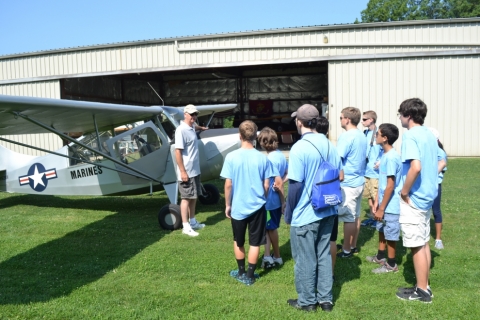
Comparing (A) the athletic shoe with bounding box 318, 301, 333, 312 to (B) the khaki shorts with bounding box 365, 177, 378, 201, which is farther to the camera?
(B) the khaki shorts with bounding box 365, 177, 378, 201

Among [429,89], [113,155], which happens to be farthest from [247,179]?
[429,89]

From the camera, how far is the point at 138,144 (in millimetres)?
8359

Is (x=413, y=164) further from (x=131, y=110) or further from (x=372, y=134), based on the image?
(x=131, y=110)

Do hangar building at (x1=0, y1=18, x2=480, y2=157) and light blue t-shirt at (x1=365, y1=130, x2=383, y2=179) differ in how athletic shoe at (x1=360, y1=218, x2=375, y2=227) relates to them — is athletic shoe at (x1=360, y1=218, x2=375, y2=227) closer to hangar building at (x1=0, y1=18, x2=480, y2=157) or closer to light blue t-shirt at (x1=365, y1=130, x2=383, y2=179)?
light blue t-shirt at (x1=365, y1=130, x2=383, y2=179)

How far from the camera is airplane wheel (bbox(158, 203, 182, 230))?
7.31m

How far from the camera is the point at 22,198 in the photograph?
35.2 ft

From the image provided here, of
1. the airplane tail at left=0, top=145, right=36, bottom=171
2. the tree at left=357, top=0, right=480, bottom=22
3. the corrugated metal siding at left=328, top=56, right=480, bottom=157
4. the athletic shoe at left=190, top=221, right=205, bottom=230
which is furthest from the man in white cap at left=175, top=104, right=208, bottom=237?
the tree at left=357, top=0, right=480, bottom=22

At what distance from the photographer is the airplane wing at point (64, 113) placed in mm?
5798

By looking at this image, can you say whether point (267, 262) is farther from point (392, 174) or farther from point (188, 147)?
point (188, 147)

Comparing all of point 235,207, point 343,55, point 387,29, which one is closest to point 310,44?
point 343,55

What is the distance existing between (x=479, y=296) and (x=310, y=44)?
1482cm

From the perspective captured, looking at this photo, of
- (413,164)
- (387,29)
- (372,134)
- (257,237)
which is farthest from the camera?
(387,29)

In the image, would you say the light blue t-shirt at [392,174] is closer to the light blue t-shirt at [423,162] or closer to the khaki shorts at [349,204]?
the khaki shorts at [349,204]

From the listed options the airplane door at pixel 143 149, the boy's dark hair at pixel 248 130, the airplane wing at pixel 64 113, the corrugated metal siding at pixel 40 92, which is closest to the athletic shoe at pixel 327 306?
the boy's dark hair at pixel 248 130
